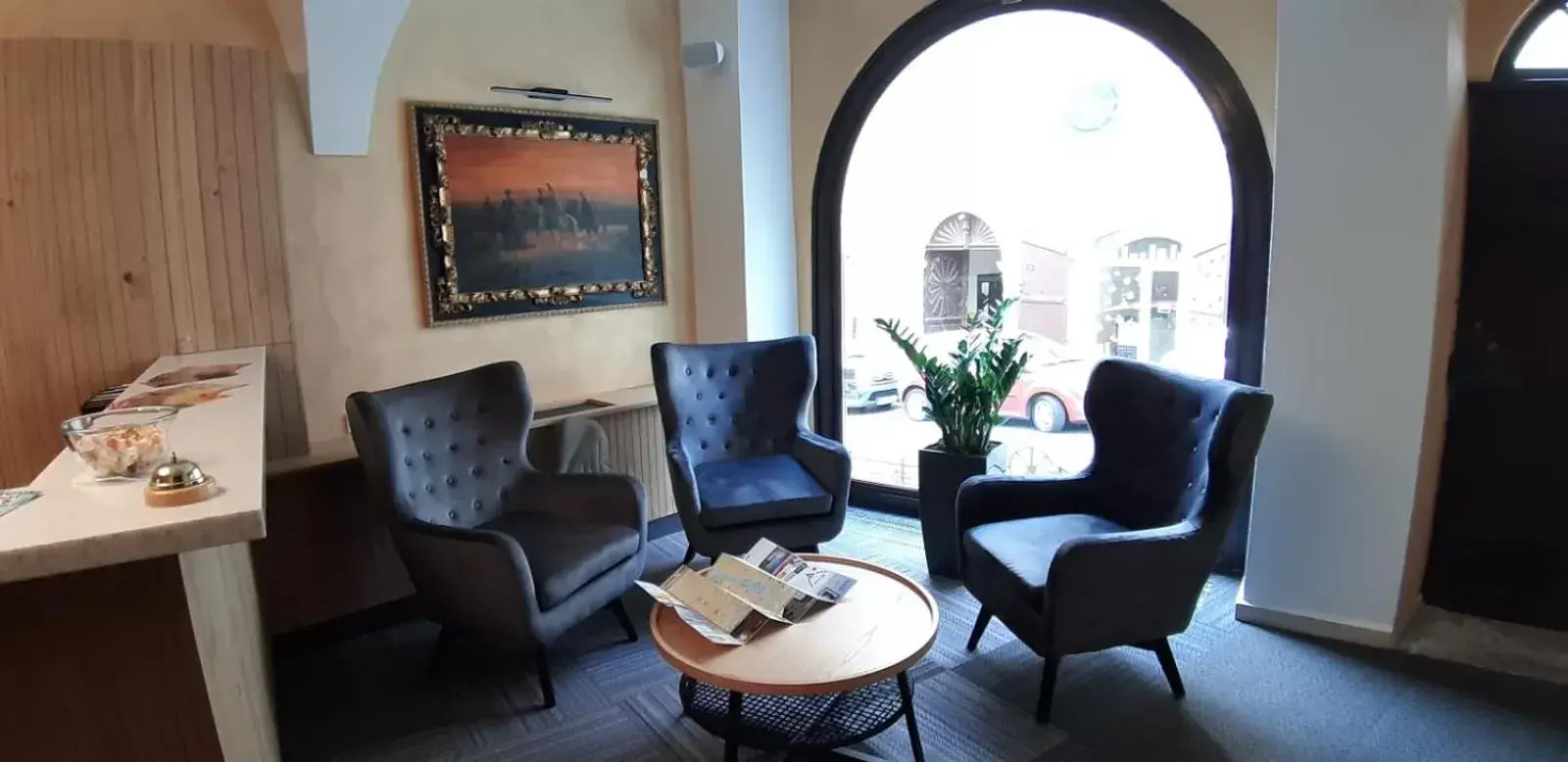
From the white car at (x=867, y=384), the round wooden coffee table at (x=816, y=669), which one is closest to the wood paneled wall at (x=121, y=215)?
the round wooden coffee table at (x=816, y=669)

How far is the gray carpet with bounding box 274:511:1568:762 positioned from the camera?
251 cm

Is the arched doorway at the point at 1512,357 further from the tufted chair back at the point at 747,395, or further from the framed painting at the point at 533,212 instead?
the framed painting at the point at 533,212

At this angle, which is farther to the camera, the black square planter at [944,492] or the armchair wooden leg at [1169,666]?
the black square planter at [944,492]

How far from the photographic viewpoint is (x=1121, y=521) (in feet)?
10.1

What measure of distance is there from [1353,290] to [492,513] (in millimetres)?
3059

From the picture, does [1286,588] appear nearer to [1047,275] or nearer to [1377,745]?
[1377,745]

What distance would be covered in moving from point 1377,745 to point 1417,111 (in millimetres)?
1867

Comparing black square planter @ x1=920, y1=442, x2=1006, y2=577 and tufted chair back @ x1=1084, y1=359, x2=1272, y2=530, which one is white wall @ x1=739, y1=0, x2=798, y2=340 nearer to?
black square planter @ x1=920, y1=442, x2=1006, y2=577

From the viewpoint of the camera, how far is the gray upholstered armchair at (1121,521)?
8.37ft

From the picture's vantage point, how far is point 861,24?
4305 mm

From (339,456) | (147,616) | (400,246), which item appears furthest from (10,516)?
(400,246)

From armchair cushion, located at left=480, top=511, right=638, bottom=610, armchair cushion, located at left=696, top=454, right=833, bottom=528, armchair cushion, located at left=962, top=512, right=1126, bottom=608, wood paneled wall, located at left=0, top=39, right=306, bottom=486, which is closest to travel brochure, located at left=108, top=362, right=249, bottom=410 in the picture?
wood paneled wall, located at left=0, top=39, right=306, bottom=486

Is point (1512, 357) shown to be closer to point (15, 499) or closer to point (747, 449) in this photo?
point (747, 449)

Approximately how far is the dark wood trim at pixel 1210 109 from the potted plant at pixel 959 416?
86 cm
